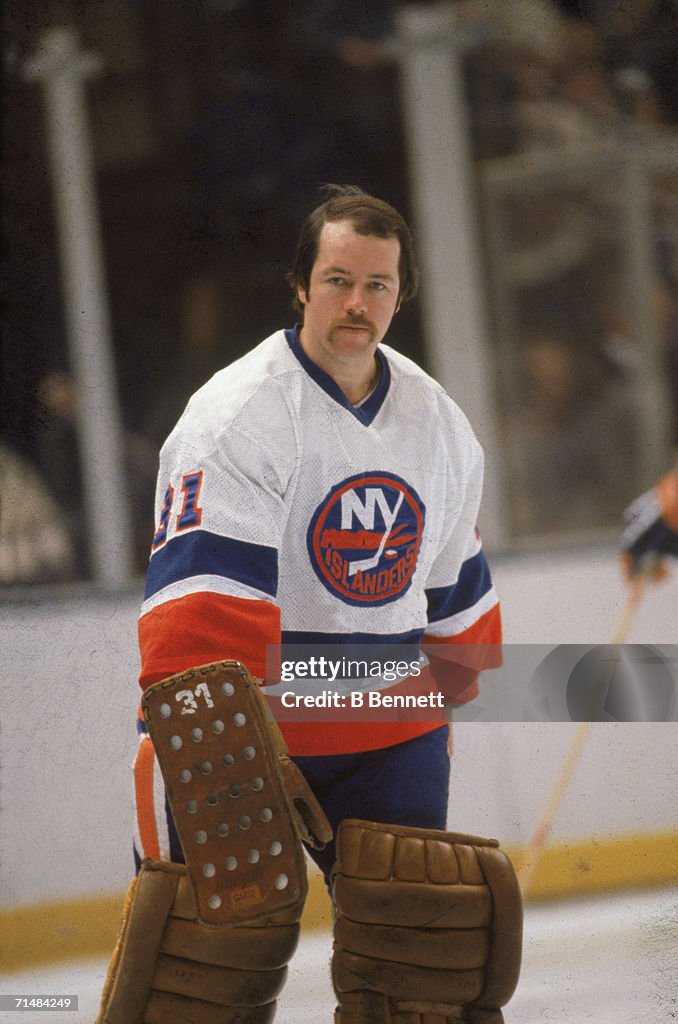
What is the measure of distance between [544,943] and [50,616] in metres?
0.85

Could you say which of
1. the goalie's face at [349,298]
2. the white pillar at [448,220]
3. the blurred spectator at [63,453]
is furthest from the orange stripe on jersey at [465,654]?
the blurred spectator at [63,453]

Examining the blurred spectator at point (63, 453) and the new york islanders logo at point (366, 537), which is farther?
the blurred spectator at point (63, 453)

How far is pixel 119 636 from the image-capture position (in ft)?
5.65

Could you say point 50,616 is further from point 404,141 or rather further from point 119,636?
point 404,141

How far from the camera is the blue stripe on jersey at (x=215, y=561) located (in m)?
1.38

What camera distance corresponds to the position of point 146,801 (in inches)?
58.3

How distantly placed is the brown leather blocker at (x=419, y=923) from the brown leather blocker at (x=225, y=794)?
14 cm

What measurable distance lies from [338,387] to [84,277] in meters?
0.58

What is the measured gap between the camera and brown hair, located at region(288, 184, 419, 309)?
1.50m

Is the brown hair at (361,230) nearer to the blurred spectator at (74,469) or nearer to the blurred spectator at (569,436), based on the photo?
the blurred spectator at (74,469)

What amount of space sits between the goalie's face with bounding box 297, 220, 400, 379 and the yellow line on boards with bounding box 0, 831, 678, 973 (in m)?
0.74

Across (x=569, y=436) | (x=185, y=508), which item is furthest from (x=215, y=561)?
(x=569, y=436)

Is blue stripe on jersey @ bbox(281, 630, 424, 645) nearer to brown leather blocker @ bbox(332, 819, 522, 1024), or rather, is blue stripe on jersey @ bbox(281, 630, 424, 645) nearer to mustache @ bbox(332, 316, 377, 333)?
brown leather blocker @ bbox(332, 819, 522, 1024)

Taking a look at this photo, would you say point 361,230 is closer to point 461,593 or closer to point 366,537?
point 366,537
